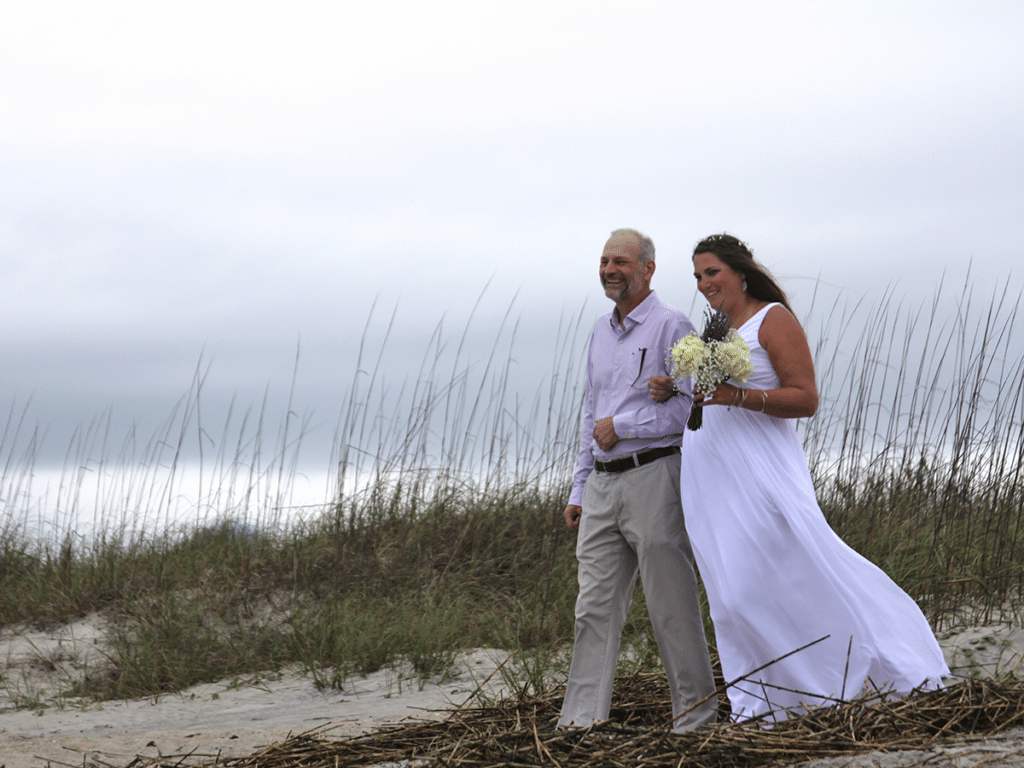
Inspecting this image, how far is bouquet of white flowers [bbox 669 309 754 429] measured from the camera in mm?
2885

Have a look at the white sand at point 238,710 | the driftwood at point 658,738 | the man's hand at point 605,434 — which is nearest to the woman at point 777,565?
the driftwood at point 658,738

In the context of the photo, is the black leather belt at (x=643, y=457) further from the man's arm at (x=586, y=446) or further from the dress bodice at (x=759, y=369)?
the dress bodice at (x=759, y=369)

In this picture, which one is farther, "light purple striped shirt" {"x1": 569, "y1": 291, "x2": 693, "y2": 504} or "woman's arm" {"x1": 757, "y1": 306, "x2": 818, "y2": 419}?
"light purple striped shirt" {"x1": 569, "y1": 291, "x2": 693, "y2": 504}

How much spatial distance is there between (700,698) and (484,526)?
12.1 feet

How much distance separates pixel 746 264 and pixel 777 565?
3.34 feet

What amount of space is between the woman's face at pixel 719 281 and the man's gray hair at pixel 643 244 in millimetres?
180

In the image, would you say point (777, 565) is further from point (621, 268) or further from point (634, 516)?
point (621, 268)

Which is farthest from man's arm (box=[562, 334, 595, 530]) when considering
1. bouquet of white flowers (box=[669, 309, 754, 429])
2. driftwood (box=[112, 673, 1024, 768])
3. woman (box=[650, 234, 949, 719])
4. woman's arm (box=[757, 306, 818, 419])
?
driftwood (box=[112, 673, 1024, 768])

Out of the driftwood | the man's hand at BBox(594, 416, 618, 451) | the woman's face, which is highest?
the woman's face

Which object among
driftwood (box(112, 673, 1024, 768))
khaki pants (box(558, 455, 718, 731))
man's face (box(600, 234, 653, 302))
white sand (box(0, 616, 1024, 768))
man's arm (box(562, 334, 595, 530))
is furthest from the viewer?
white sand (box(0, 616, 1024, 768))

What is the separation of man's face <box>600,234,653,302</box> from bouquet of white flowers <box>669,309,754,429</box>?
1.31ft

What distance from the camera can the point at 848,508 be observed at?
6.00 metres

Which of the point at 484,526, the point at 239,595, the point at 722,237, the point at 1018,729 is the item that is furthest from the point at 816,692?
the point at 239,595

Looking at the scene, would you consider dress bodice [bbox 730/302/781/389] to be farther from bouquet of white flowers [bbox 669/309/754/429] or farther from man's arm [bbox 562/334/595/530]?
man's arm [bbox 562/334/595/530]
